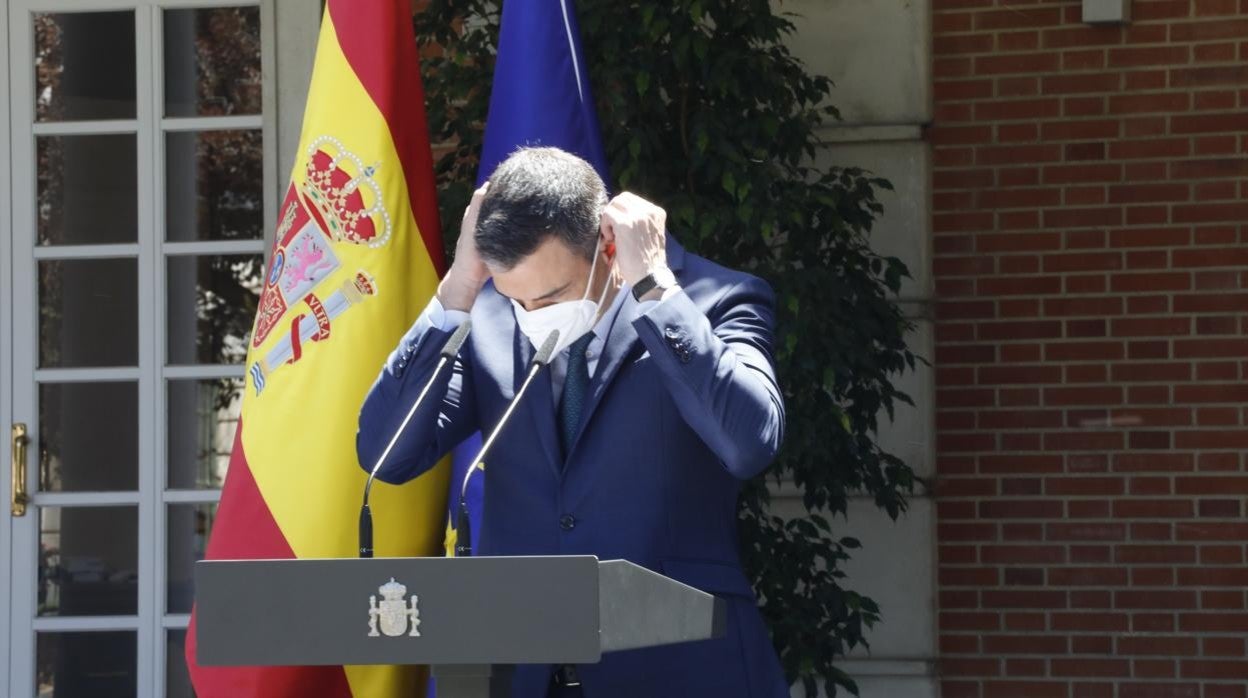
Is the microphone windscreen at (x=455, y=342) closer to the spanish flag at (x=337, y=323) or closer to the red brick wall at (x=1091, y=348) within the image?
the spanish flag at (x=337, y=323)

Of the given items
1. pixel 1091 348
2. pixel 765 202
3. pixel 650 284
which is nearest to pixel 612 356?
pixel 650 284

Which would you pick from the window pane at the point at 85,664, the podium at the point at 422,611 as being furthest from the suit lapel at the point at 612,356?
the window pane at the point at 85,664

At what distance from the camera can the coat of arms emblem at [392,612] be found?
64.1 inches

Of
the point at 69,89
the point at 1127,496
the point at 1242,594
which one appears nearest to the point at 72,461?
the point at 69,89

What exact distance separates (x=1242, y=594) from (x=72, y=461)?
138 inches

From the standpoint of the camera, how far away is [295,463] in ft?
→ 11.0

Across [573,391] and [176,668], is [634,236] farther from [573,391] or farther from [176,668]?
[176,668]

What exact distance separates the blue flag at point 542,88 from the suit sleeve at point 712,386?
136cm

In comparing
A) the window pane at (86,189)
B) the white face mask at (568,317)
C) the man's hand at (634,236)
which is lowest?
the white face mask at (568,317)

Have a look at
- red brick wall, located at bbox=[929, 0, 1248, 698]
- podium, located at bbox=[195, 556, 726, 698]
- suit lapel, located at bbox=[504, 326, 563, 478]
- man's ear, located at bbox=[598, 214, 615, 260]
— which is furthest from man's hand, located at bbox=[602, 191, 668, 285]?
red brick wall, located at bbox=[929, 0, 1248, 698]

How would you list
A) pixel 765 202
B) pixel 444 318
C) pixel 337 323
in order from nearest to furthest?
pixel 444 318
pixel 337 323
pixel 765 202

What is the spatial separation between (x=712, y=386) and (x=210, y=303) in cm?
340

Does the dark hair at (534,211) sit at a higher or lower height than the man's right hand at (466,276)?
higher

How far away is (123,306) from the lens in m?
5.14
